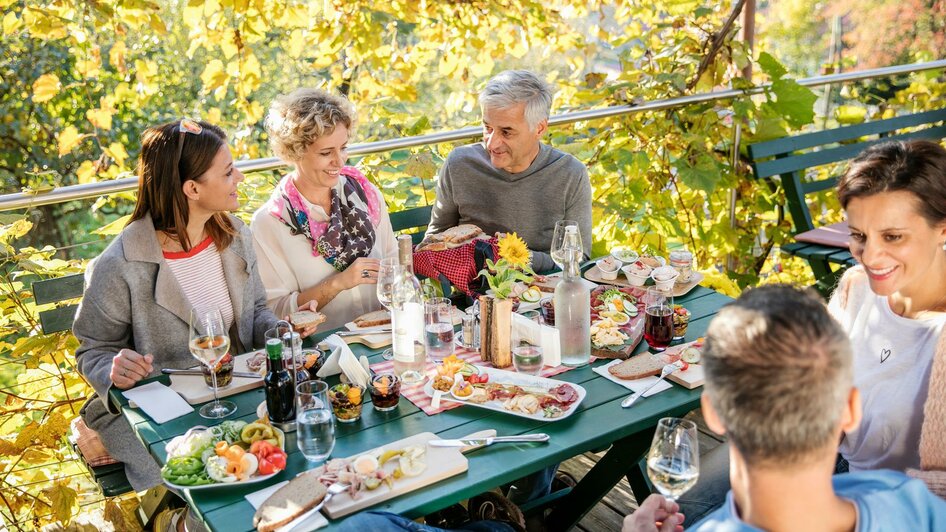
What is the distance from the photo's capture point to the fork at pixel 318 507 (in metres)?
1.48

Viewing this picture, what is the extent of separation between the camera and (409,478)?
1621mm

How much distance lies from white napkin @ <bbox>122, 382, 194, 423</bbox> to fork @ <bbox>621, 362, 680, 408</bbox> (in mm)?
1007

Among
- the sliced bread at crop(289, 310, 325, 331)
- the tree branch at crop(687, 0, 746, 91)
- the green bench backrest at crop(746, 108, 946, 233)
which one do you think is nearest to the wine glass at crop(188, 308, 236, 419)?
the sliced bread at crop(289, 310, 325, 331)

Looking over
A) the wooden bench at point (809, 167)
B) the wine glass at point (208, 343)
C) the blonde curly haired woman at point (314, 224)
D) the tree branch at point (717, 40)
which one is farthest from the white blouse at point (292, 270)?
the tree branch at point (717, 40)

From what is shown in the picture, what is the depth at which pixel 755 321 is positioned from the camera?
1104mm

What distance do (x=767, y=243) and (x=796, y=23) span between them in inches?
761

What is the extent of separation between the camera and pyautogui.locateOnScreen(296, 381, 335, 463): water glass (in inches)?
64.0

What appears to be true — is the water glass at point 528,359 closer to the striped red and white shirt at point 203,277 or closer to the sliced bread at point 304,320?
the sliced bread at point 304,320

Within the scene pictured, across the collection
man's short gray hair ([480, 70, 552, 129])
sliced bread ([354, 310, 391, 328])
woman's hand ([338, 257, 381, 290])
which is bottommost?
sliced bread ([354, 310, 391, 328])

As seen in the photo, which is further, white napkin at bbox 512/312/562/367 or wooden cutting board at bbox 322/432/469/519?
white napkin at bbox 512/312/562/367

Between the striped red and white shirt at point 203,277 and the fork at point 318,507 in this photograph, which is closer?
the fork at point 318,507

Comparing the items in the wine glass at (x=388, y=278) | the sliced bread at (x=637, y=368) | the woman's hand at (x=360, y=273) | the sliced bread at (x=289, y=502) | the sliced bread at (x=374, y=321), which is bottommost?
the sliced bread at (x=637, y=368)

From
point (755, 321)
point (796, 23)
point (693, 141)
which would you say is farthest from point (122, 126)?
point (796, 23)

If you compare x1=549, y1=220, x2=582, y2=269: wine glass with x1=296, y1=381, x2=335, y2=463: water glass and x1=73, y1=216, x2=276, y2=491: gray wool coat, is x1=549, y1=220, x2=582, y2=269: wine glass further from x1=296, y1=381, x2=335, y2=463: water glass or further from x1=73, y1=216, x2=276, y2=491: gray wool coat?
x1=73, y1=216, x2=276, y2=491: gray wool coat
